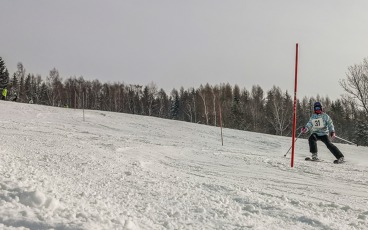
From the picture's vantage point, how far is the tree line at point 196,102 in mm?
61625

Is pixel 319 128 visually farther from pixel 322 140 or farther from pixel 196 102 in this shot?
pixel 196 102

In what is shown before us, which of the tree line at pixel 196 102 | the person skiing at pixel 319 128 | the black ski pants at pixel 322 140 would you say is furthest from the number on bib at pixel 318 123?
the tree line at pixel 196 102

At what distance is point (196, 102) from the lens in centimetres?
7156

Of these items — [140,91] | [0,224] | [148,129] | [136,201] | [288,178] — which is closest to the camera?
[0,224]

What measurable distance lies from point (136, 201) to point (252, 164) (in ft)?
15.3

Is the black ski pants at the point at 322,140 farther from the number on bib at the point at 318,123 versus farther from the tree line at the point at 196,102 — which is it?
the tree line at the point at 196,102

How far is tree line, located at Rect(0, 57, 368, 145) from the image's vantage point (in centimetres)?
6162

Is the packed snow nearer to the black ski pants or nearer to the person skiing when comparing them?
the black ski pants

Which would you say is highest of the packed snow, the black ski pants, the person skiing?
the person skiing

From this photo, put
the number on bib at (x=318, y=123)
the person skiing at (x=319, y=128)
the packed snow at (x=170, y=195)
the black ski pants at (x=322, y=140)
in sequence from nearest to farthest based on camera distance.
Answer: the packed snow at (x=170, y=195), the black ski pants at (x=322, y=140), the person skiing at (x=319, y=128), the number on bib at (x=318, y=123)

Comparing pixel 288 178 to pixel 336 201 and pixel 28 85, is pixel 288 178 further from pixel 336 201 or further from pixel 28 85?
pixel 28 85

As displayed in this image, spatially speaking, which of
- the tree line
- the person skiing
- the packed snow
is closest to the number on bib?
the person skiing

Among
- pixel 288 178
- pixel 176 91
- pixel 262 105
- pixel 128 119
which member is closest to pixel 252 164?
pixel 288 178

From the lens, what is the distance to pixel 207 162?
7898 millimetres
